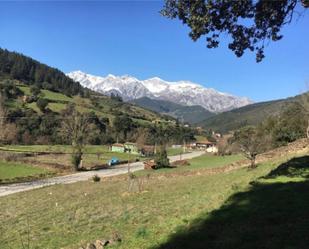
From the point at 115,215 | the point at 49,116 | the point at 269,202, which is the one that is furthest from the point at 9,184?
the point at 49,116

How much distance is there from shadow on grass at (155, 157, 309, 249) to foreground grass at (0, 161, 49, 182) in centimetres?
5019

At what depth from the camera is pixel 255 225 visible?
9.77 m

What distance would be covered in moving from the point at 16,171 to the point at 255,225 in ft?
202

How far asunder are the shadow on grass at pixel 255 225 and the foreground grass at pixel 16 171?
50187 mm

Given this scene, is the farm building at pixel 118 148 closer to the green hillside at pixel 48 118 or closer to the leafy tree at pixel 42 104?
the green hillside at pixel 48 118

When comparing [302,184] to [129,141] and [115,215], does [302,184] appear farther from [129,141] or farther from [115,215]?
[129,141]

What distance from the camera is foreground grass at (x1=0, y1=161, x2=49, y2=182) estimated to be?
60919mm

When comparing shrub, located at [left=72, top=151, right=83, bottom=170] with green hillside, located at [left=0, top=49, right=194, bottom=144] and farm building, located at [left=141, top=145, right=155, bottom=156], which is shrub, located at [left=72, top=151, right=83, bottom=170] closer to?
green hillside, located at [left=0, top=49, right=194, bottom=144]

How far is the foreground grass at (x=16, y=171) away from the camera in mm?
60919

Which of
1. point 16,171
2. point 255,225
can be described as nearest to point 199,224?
point 255,225

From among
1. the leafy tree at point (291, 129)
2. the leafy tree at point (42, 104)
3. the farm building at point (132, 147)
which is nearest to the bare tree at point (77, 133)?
the leafy tree at point (291, 129)

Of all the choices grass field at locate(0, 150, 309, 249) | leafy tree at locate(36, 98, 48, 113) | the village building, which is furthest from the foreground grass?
leafy tree at locate(36, 98, 48, 113)

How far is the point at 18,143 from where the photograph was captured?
368 ft

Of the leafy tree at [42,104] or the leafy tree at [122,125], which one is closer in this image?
the leafy tree at [42,104]
